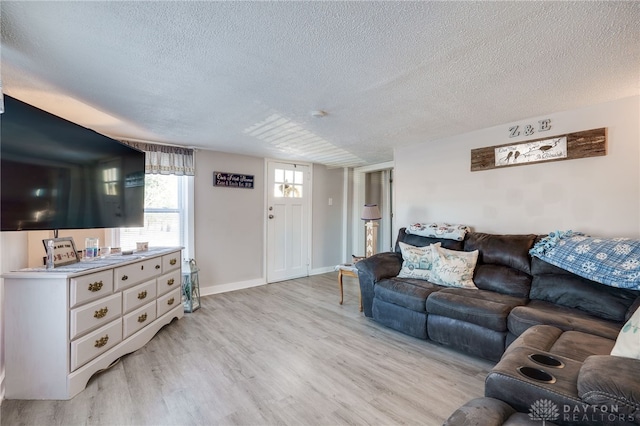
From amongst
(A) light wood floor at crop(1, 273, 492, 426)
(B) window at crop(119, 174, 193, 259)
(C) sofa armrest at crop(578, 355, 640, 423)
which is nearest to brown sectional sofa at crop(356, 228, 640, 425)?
(C) sofa armrest at crop(578, 355, 640, 423)

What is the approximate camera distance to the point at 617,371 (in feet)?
3.48

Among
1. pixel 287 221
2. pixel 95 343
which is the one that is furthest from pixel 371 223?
pixel 95 343

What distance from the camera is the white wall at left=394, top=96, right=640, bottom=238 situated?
7.45 ft

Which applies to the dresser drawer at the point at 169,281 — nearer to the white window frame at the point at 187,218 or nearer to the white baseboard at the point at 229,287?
the white window frame at the point at 187,218

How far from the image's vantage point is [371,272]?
304cm

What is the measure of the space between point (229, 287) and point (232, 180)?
1608 mm

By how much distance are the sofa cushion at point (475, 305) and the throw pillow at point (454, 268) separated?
11cm

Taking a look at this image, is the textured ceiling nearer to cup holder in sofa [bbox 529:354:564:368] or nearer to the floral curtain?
the floral curtain

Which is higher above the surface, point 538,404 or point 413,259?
point 413,259

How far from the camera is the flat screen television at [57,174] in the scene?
5.63 ft

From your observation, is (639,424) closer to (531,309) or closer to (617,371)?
(617,371)

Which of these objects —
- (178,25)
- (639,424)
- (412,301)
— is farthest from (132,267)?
(639,424)

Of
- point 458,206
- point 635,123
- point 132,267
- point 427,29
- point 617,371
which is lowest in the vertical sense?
point 617,371

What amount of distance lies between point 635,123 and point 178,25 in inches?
131
